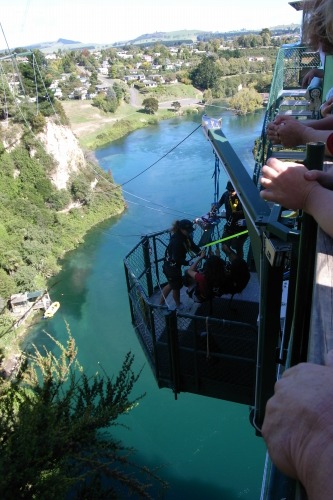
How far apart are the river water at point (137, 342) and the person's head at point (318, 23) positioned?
800 cm

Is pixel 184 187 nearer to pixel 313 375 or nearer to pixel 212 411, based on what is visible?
pixel 212 411

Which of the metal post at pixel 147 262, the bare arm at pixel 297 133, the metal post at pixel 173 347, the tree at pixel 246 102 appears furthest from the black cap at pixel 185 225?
the tree at pixel 246 102

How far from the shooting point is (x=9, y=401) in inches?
221

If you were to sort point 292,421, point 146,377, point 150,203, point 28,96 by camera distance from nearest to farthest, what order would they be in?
point 292,421 → point 146,377 → point 150,203 → point 28,96

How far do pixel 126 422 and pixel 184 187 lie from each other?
1960 centimetres

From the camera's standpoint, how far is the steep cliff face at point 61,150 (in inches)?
1217

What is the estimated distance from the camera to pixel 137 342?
17547mm

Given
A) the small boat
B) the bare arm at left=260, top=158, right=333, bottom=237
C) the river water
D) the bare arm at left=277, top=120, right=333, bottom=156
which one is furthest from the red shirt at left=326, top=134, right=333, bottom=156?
the small boat

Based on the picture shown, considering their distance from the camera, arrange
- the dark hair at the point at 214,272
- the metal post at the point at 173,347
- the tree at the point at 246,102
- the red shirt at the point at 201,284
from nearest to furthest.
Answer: the metal post at the point at 173,347, the dark hair at the point at 214,272, the red shirt at the point at 201,284, the tree at the point at 246,102

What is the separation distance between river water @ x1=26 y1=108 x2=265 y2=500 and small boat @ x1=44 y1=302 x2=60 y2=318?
1.04 ft

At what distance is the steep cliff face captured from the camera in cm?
3091

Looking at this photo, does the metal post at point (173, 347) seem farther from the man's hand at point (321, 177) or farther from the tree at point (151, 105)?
the tree at point (151, 105)

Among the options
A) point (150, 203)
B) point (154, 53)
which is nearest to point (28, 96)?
point (150, 203)

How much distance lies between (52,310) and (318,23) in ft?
63.9
